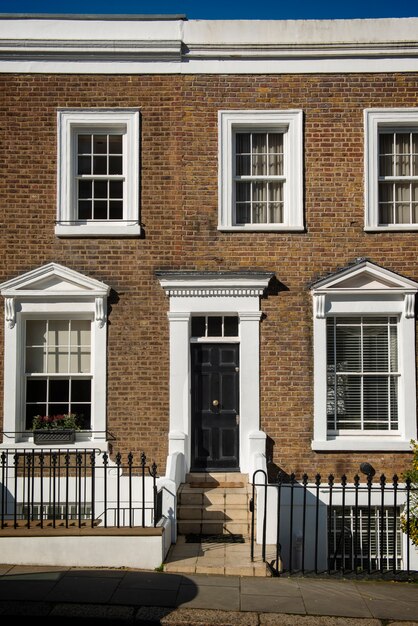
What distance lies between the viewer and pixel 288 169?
40.6 feet

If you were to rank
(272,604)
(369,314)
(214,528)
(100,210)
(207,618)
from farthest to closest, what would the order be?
(100,210) → (369,314) → (214,528) → (272,604) → (207,618)

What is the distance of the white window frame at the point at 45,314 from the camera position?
11.9m

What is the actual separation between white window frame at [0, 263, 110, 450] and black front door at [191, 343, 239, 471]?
1607 mm

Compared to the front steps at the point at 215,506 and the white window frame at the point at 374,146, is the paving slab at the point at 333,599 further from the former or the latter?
the white window frame at the point at 374,146

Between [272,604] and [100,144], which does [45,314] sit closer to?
[100,144]

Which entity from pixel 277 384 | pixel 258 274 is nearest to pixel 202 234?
pixel 258 274

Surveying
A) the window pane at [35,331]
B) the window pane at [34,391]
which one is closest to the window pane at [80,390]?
the window pane at [34,391]

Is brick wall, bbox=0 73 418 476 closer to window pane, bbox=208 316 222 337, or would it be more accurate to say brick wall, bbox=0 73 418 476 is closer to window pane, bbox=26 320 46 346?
window pane, bbox=208 316 222 337

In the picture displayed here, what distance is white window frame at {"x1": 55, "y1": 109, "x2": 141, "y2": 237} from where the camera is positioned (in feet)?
40.0

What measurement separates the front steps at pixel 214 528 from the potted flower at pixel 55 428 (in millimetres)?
2133

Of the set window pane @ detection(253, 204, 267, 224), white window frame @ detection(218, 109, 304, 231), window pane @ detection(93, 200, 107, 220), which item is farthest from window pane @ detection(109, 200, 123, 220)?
window pane @ detection(253, 204, 267, 224)

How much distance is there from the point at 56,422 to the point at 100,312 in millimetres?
2033

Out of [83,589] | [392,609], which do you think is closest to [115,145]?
[83,589]

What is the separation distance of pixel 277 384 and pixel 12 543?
5.04 metres
